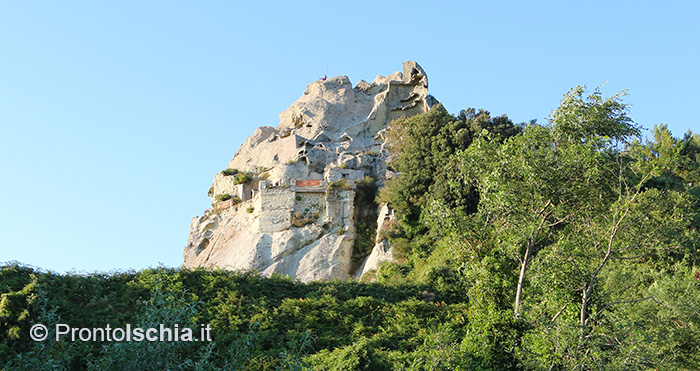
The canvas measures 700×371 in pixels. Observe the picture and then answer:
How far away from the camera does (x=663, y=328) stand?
67.1 ft

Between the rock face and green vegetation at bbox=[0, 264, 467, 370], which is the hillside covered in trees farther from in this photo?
the rock face

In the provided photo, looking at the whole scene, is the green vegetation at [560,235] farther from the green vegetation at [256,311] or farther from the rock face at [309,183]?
the rock face at [309,183]

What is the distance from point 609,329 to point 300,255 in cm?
2163

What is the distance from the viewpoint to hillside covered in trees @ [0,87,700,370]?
14.3 m

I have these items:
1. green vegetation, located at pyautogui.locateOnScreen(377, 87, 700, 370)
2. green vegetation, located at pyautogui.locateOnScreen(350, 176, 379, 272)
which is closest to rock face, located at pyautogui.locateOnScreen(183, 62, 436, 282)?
green vegetation, located at pyautogui.locateOnScreen(350, 176, 379, 272)

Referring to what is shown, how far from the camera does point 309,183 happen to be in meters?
36.9

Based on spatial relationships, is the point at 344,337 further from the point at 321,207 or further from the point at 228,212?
the point at 228,212

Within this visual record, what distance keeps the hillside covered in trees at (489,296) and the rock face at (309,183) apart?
9798 millimetres

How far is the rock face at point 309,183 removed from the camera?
35.1m

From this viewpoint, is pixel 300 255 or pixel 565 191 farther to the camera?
pixel 300 255

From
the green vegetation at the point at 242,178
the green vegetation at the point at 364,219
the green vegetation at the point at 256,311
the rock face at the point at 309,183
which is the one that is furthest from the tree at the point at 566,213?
the green vegetation at the point at 242,178

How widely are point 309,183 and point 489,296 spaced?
843 inches

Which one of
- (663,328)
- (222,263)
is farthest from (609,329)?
(222,263)

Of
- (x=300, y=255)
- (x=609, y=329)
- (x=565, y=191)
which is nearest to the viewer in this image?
(x=609, y=329)
